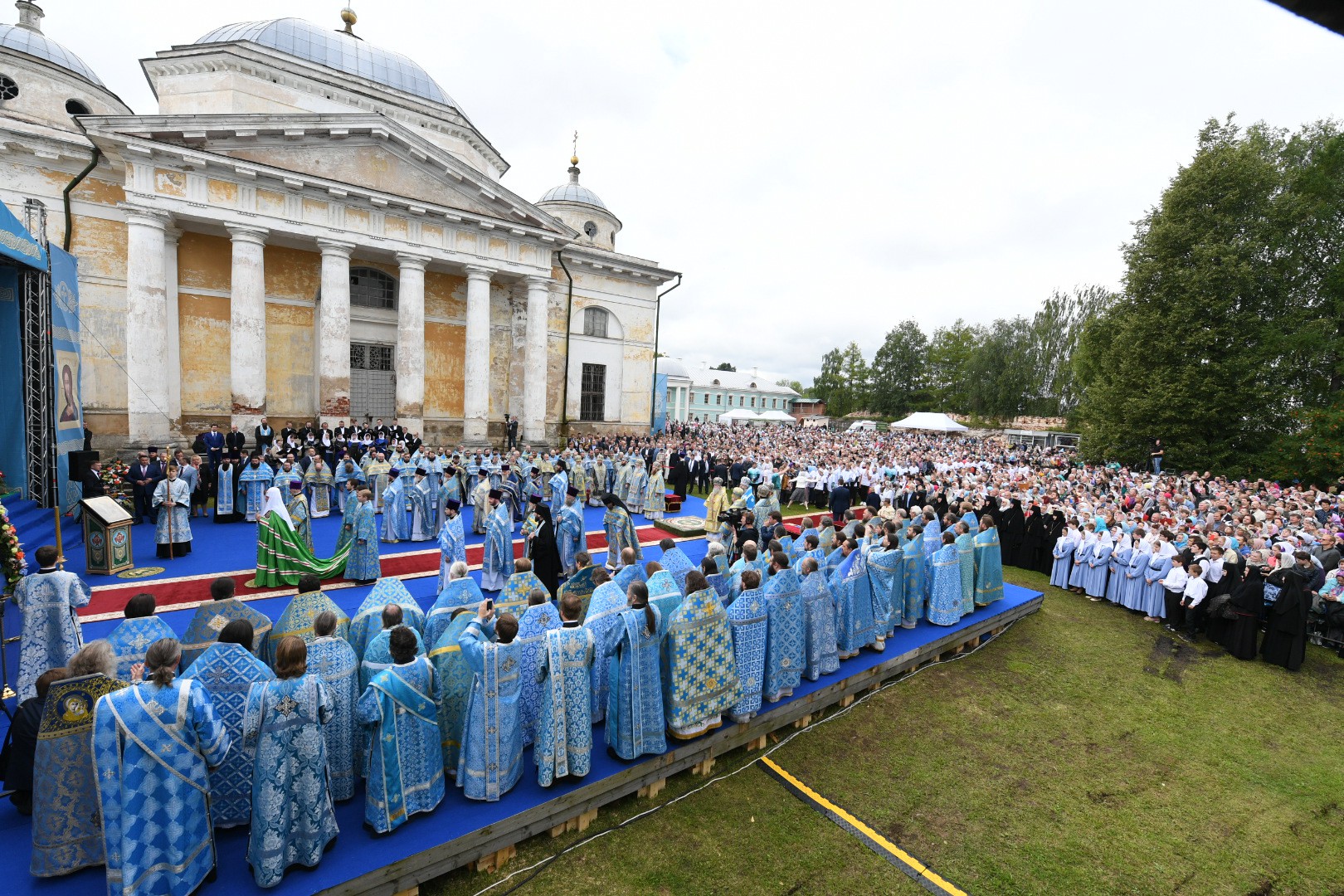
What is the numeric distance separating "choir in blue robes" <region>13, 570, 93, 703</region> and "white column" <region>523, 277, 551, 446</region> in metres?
18.9

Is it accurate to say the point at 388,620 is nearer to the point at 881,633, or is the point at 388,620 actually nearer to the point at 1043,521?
the point at 881,633

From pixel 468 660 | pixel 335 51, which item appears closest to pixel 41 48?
pixel 335 51

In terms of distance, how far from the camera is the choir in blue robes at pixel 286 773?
11.5ft

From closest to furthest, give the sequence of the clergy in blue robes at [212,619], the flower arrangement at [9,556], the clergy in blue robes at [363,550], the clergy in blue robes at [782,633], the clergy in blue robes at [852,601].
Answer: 1. the clergy in blue robes at [212,619]
2. the clergy in blue robes at [782,633]
3. the flower arrangement at [9,556]
4. the clergy in blue robes at [852,601]
5. the clergy in blue robes at [363,550]

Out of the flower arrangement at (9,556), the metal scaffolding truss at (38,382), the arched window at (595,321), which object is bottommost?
the flower arrangement at (9,556)

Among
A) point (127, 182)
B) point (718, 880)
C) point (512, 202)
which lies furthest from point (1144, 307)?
point (127, 182)

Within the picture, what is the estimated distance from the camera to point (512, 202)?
23.3m

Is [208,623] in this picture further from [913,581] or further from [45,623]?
[913,581]

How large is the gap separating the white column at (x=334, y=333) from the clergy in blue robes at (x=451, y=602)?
17.1 metres

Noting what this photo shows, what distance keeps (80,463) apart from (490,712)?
12.3 metres

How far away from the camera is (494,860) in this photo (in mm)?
4309

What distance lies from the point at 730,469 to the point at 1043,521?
360 inches

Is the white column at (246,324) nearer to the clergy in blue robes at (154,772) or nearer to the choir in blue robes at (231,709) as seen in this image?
the choir in blue robes at (231,709)

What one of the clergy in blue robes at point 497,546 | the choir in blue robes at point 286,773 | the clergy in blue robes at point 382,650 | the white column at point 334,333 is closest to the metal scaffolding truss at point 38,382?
the clergy in blue robes at point 497,546
